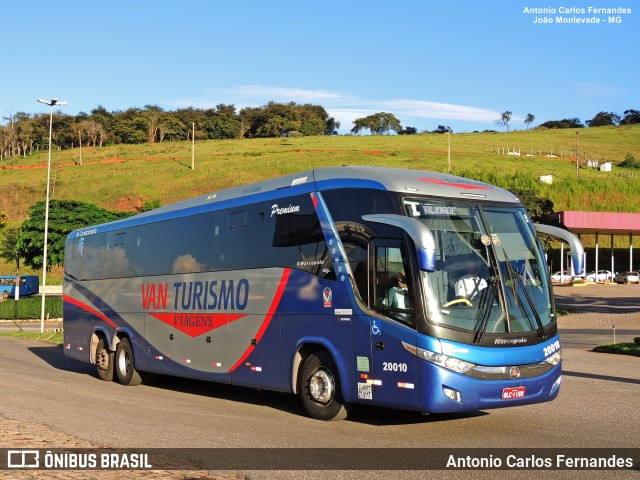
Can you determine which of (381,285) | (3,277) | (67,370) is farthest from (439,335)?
(3,277)

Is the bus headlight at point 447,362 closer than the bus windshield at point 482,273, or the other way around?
the bus headlight at point 447,362

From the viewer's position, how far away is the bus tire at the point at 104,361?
19562mm

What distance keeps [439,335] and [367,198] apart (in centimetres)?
223

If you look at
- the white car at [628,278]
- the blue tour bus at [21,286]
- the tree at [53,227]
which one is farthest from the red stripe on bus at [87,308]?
the white car at [628,278]

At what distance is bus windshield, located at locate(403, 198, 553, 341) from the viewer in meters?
10.5

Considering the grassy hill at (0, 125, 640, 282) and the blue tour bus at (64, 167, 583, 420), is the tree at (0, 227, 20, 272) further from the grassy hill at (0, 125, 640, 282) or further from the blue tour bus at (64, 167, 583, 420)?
the blue tour bus at (64, 167, 583, 420)

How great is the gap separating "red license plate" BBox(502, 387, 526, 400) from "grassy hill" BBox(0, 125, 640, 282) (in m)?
83.0

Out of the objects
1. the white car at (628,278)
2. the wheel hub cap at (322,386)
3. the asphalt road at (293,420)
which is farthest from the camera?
the white car at (628,278)

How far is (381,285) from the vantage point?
11.1 meters

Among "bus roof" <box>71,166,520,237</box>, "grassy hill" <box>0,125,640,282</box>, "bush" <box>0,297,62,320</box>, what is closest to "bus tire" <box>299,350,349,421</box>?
"bus roof" <box>71,166,520,237</box>

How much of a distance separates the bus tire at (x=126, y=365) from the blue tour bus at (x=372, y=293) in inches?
116

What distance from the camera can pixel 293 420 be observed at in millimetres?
12242

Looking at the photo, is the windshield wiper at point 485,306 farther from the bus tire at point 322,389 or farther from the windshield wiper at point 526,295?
the bus tire at point 322,389

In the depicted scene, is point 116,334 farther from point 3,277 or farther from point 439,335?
point 3,277
